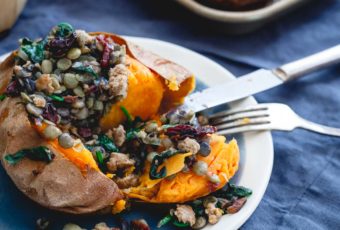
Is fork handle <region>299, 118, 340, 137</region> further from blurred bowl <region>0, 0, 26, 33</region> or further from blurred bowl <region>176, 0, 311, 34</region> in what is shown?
blurred bowl <region>0, 0, 26, 33</region>

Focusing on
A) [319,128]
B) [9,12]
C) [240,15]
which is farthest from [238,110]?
[9,12]

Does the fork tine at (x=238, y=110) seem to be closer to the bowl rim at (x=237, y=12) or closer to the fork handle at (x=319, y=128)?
the fork handle at (x=319, y=128)

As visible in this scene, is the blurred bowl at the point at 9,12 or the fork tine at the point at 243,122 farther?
the blurred bowl at the point at 9,12

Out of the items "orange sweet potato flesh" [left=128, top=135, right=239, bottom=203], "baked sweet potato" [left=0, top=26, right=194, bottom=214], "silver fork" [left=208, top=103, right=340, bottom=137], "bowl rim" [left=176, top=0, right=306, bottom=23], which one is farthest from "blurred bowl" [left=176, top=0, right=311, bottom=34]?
"baked sweet potato" [left=0, top=26, right=194, bottom=214]

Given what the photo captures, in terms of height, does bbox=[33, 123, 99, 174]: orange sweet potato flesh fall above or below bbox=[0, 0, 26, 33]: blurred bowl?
above

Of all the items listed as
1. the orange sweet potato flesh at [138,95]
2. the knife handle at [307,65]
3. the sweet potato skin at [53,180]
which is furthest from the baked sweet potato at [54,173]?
the knife handle at [307,65]

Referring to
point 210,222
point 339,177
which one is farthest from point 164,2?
point 210,222

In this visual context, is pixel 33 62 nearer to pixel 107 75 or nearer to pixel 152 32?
pixel 107 75
